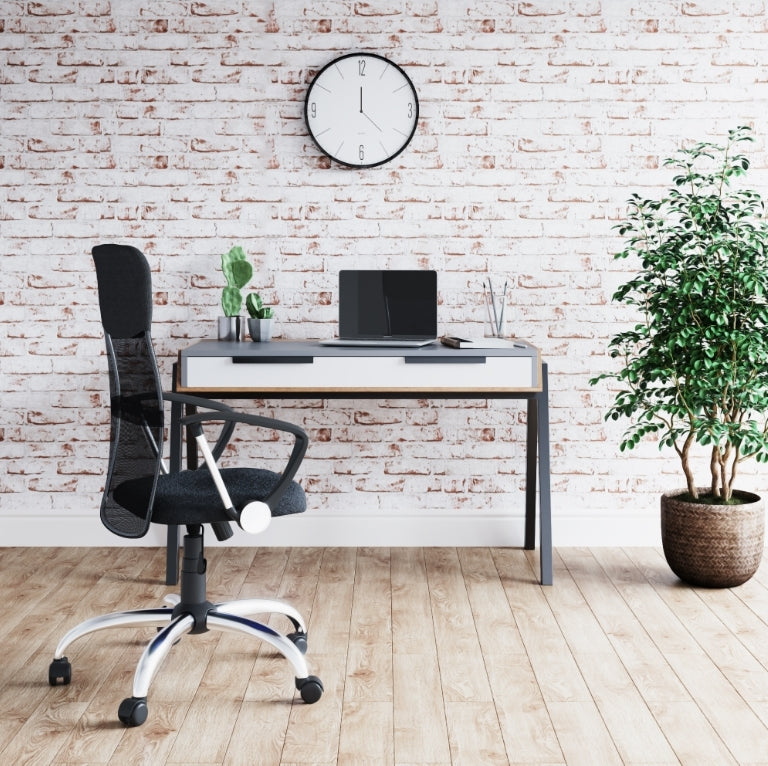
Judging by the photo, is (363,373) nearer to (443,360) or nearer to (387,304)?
(443,360)

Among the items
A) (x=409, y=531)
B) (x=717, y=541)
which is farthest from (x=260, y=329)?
(x=717, y=541)

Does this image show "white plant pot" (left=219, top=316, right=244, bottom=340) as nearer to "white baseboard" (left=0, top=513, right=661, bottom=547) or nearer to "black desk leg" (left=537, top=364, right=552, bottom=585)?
"white baseboard" (left=0, top=513, right=661, bottom=547)

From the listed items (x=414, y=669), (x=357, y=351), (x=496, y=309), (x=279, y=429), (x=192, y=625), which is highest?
(x=496, y=309)

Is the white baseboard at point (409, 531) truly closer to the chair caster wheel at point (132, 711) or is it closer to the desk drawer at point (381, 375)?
the desk drawer at point (381, 375)

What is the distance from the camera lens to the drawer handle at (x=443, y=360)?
10.1ft

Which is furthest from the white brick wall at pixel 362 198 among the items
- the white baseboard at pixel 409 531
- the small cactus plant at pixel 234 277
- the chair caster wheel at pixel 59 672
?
the chair caster wheel at pixel 59 672

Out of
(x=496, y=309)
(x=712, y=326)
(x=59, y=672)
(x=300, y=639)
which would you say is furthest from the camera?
(x=496, y=309)

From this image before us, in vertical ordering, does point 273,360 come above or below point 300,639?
above

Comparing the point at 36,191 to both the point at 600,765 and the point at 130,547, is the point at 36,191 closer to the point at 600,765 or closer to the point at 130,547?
the point at 130,547

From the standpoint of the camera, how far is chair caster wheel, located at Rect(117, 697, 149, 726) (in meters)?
2.09

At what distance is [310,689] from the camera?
2211mm

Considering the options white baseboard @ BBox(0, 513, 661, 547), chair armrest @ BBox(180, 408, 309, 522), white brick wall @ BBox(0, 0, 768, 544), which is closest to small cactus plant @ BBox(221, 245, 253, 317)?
white brick wall @ BBox(0, 0, 768, 544)

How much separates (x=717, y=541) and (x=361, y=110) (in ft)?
6.75

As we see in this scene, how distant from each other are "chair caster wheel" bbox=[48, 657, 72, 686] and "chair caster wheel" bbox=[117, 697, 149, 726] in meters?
0.28
